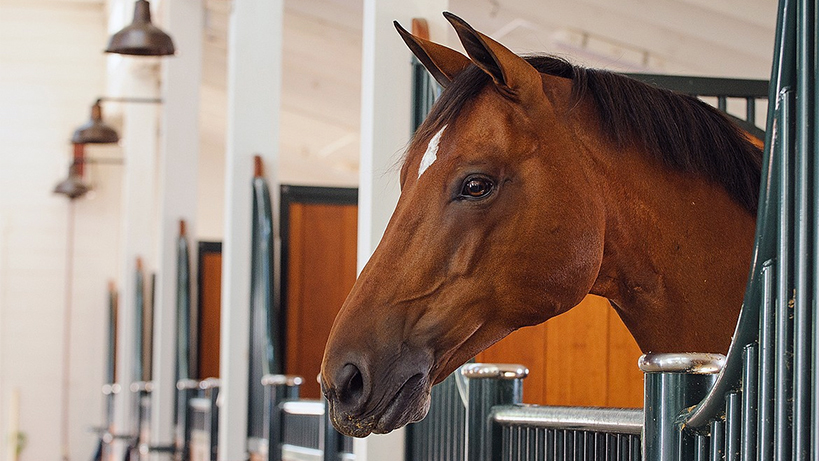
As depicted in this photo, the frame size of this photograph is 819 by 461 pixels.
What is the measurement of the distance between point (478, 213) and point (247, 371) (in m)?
3.04

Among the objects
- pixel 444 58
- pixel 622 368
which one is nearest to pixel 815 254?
pixel 444 58

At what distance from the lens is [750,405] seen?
1.09m

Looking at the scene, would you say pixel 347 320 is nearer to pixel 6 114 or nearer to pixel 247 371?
pixel 247 371

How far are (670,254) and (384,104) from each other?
127 cm

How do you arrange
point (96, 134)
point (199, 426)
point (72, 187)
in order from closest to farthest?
point (199, 426) < point (96, 134) < point (72, 187)

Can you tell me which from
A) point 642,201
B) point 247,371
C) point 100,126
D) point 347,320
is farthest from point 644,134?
point 100,126

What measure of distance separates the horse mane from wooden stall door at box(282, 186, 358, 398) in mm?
3116

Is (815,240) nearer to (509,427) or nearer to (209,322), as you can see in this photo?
(509,427)

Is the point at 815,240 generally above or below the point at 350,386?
above

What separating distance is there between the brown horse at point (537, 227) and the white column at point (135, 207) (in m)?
7.10

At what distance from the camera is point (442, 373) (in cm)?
161

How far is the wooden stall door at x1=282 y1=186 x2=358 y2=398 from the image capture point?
4848mm

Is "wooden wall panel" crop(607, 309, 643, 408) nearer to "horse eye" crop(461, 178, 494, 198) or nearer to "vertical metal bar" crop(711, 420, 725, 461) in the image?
"horse eye" crop(461, 178, 494, 198)

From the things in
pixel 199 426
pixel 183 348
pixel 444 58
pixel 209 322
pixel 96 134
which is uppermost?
pixel 96 134
